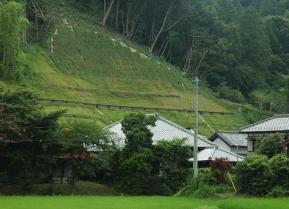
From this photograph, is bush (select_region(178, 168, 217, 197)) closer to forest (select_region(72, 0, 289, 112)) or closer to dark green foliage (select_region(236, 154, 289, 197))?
dark green foliage (select_region(236, 154, 289, 197))

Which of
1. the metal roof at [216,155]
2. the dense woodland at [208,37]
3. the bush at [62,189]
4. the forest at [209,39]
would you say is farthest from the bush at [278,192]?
the forest at [209,39]

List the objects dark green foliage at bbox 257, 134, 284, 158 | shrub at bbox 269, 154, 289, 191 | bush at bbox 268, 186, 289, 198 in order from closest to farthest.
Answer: bush at bbox 268, 186, 289, 198, shrub at bbox 269, 154, 289, 191, dark green foliage at bbox 257, 134, 284, 158

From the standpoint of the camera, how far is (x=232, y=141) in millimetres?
57469

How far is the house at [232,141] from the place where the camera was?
5703 cm

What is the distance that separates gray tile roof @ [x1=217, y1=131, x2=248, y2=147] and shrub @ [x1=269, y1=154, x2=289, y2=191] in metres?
23.9

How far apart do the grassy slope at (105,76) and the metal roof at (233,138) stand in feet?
31.5

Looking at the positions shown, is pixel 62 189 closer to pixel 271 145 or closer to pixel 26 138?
pixel 26 138

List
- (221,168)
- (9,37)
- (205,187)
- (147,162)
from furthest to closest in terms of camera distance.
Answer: (9,37) → (147,162) → (221,168) → (205,187)

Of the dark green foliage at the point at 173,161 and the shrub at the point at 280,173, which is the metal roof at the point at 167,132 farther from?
the shrub at the point at 280,173

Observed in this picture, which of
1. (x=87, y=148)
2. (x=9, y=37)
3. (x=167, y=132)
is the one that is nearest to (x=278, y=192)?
(x=87, y=148)

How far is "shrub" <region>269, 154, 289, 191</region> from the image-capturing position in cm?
3234

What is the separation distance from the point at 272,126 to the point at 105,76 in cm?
3536

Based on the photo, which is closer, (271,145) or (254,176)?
(254,176)

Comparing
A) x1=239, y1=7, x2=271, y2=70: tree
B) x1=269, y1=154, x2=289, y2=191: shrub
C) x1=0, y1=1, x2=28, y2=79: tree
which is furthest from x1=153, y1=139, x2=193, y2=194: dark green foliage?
x1=239, y1=7, x2=271, y2=70: tree
